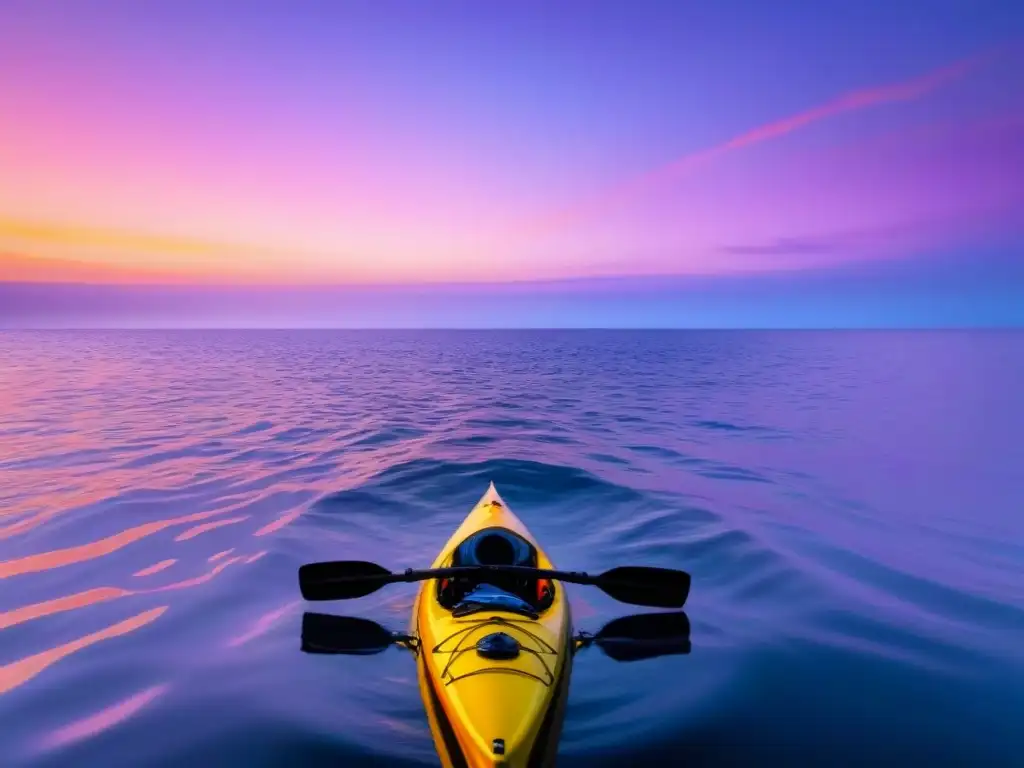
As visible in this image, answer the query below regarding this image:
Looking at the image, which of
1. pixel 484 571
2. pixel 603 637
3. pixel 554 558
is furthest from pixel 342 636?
pixel 554 558

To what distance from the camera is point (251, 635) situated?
7332 millimetres

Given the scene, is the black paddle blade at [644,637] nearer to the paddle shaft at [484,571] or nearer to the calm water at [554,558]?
the paddle shaft at [484,571]

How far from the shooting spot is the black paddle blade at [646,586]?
19.7 ft

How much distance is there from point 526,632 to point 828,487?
12.0 m

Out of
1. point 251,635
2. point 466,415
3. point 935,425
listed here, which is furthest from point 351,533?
point 935,425

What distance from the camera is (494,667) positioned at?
4430mm

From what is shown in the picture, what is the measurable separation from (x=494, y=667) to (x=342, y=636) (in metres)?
1.83

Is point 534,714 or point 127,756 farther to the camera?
point 127,756

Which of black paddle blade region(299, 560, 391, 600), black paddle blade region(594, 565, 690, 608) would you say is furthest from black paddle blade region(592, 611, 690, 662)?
black paddle blade region(299, 560, 391, 600)

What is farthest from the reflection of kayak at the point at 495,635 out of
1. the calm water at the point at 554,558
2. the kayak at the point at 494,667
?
the calm water at the point at 554,558

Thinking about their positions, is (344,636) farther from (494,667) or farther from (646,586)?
(646,586)

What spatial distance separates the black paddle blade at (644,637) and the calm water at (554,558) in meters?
0.82

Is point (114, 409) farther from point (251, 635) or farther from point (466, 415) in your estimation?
point (251, 635)

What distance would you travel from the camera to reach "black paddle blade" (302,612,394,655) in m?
5.41
